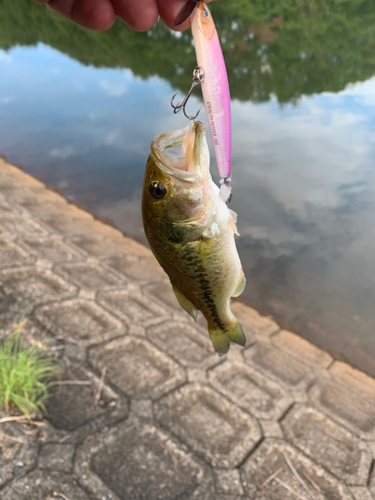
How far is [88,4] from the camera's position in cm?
216

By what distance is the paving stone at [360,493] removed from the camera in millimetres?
3012

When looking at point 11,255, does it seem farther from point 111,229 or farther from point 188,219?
point 188,219

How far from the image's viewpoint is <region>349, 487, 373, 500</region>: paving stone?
9.88ft

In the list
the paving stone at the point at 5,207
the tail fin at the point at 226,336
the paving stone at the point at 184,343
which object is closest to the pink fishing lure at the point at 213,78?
the tail fin at the point at 226,336

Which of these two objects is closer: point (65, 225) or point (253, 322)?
point (253, 322)

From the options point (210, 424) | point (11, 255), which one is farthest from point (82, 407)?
point (11, 255)

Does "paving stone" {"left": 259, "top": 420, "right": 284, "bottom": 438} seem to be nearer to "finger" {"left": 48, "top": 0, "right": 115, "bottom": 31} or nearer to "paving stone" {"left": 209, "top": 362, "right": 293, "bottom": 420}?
"paving stone" {"left": 209, "top": 362, "right": 293, "bottom": 420}

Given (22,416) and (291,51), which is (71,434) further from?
(291,51)

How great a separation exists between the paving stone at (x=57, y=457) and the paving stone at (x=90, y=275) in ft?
7.08

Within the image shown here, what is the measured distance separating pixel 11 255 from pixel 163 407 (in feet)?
9.23

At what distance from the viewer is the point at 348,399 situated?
430cm

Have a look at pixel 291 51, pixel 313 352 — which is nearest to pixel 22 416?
pixel 313 352

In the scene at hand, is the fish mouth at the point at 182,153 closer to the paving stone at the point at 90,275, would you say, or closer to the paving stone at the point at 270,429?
the paving stone at the point at 270,429

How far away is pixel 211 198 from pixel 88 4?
58.9 inches
